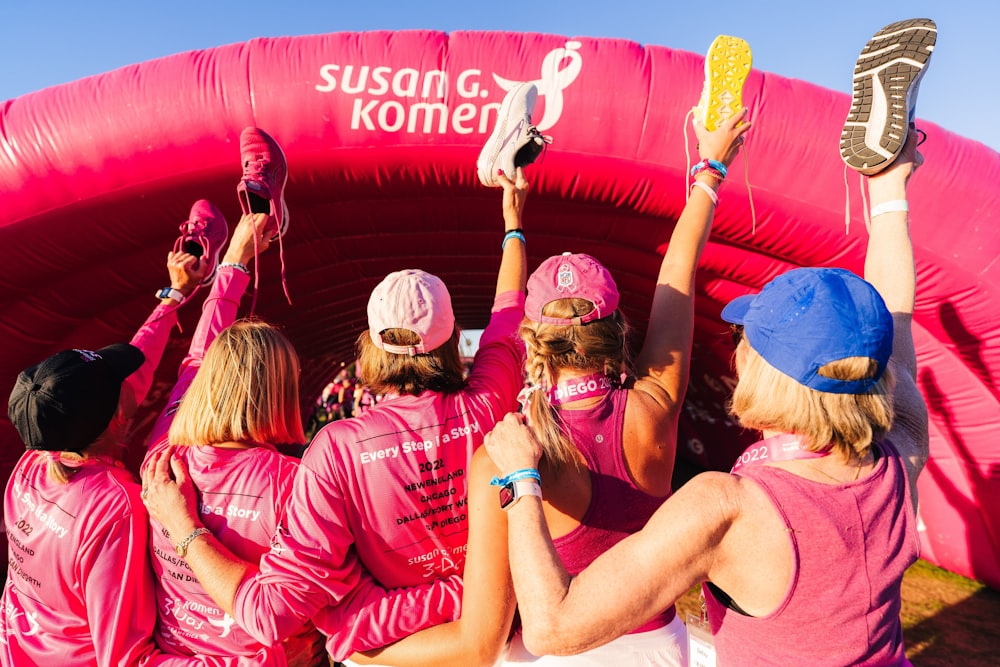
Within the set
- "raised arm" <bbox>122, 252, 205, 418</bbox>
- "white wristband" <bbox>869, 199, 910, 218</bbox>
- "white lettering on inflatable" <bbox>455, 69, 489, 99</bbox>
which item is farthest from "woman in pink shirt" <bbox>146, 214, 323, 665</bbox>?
"white lettering on inflatable" <bbox>455, 69, 489, 99</bbox>

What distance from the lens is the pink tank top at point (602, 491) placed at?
1.33 meters

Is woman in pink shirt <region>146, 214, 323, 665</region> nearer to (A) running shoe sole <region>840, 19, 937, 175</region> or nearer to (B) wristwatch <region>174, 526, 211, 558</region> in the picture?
(B) wristwatch <region>174, 526, 211, 558</region>

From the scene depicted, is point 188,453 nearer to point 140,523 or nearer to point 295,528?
point 140,523

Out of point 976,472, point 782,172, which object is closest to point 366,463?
point 782,172

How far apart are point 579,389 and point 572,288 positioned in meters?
0.22

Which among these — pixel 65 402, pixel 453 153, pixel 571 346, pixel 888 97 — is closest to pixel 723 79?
pixel 888 97

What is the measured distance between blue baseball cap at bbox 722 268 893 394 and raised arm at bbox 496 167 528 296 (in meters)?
0.98

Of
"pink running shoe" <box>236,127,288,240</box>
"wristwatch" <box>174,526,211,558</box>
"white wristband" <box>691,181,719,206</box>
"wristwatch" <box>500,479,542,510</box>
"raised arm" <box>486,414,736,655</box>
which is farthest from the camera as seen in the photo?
"pink running shoe" <box>236,127,288,240</box>

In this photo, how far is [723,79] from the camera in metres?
1.93

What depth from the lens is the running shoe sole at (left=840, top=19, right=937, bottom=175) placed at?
1682 millimetres

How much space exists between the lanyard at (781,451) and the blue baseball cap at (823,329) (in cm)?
11

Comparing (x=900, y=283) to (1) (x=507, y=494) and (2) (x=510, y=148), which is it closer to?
(1) (x=507, y=494)

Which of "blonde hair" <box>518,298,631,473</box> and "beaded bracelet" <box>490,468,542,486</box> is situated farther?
"blonde hair" <box>518,298,631,473</box>

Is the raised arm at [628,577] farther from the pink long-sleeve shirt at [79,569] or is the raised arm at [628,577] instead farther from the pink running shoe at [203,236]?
the pink running shoe at [203,236]
